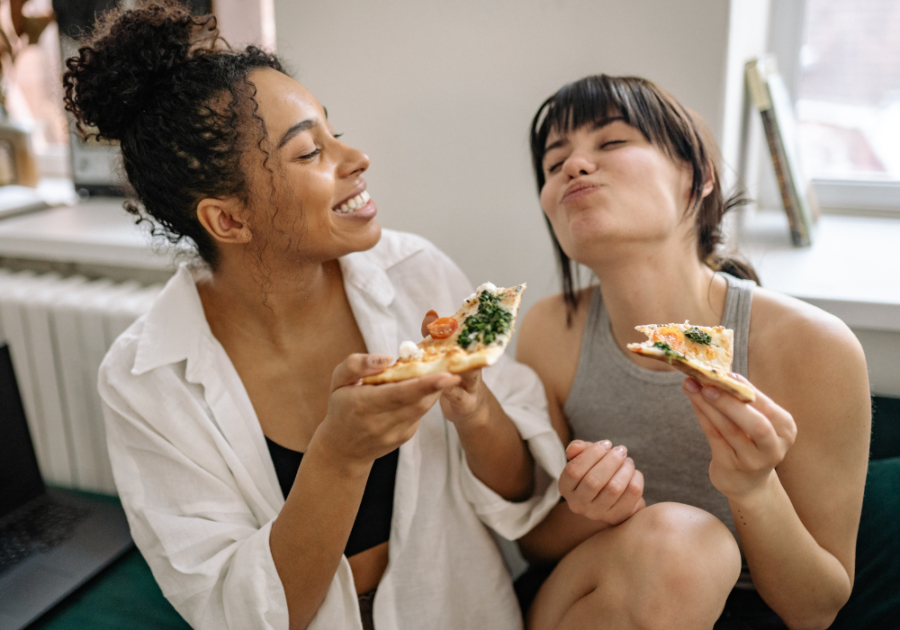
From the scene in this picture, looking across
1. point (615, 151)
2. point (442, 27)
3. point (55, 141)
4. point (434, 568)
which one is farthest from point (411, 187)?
point (55, 141)

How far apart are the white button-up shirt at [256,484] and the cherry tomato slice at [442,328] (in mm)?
326

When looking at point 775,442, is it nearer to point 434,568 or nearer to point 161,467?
point 434,568

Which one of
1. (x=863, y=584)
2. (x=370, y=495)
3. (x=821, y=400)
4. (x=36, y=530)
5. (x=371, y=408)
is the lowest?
(x=36, y=530)

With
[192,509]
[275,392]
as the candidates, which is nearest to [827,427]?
[275,392]

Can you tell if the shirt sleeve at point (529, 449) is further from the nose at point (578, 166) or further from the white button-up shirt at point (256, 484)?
the nose at point (578, 166)

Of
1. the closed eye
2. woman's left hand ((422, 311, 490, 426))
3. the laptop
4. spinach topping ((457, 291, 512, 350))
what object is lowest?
the laptop

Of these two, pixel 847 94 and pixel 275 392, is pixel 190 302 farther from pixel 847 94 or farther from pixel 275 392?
pixel 847 94

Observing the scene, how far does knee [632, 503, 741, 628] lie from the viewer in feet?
3.66

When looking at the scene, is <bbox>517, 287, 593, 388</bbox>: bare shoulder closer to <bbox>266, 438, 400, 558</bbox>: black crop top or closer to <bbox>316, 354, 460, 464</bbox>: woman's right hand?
<bbox>266, 438, 400, 558</bbox>: black crop top

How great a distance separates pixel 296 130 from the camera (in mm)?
1294

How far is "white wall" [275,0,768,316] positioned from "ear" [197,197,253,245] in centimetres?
69

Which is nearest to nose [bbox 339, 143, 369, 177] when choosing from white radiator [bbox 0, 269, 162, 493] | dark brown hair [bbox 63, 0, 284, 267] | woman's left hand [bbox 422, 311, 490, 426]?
dark brown hair [bbox 63, 0, 284, 267]

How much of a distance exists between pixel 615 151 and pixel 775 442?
1.91ft

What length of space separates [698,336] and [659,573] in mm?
388
